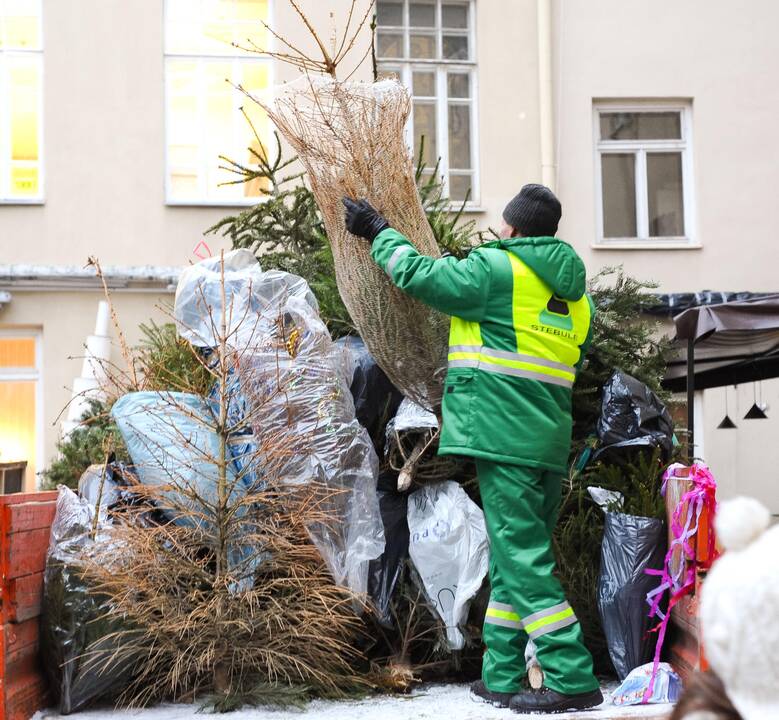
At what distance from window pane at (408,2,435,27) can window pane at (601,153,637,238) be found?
2.33 meters

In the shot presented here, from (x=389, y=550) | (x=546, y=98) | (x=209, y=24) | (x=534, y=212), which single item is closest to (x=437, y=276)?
(x=534, y=212)

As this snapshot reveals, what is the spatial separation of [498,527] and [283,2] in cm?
868

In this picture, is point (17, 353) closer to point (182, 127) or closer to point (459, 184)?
point (182, 127)

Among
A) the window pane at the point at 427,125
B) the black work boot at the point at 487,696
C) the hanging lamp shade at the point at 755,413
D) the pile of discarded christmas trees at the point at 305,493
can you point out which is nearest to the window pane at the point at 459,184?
the window pane at the point at 427,125

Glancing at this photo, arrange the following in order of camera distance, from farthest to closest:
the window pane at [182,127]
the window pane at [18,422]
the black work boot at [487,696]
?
1. the window pane at [182,127]
2. the window pane at [18,422]
3. the black work boot at [487,696]

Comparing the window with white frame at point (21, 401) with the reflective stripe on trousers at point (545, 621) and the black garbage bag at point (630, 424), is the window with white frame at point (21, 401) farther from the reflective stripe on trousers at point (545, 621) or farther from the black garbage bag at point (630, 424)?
the reflective stripe on trousers at point (545, 621)

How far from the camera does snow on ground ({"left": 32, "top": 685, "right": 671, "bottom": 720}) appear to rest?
352 centimetres

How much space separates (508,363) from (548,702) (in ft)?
3.64

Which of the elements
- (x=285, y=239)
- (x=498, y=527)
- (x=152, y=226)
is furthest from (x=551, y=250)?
(x=152, y=226)

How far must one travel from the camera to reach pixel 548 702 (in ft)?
11.6

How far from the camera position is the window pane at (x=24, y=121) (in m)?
10.9

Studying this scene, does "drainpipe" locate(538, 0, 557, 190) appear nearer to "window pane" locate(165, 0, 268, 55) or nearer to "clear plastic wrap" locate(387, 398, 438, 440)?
"window pane" locate(165, 0, 268, 55)

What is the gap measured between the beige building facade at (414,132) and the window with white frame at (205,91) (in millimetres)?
20

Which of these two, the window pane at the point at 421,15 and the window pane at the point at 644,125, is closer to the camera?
the window pane at the point at 421,15
